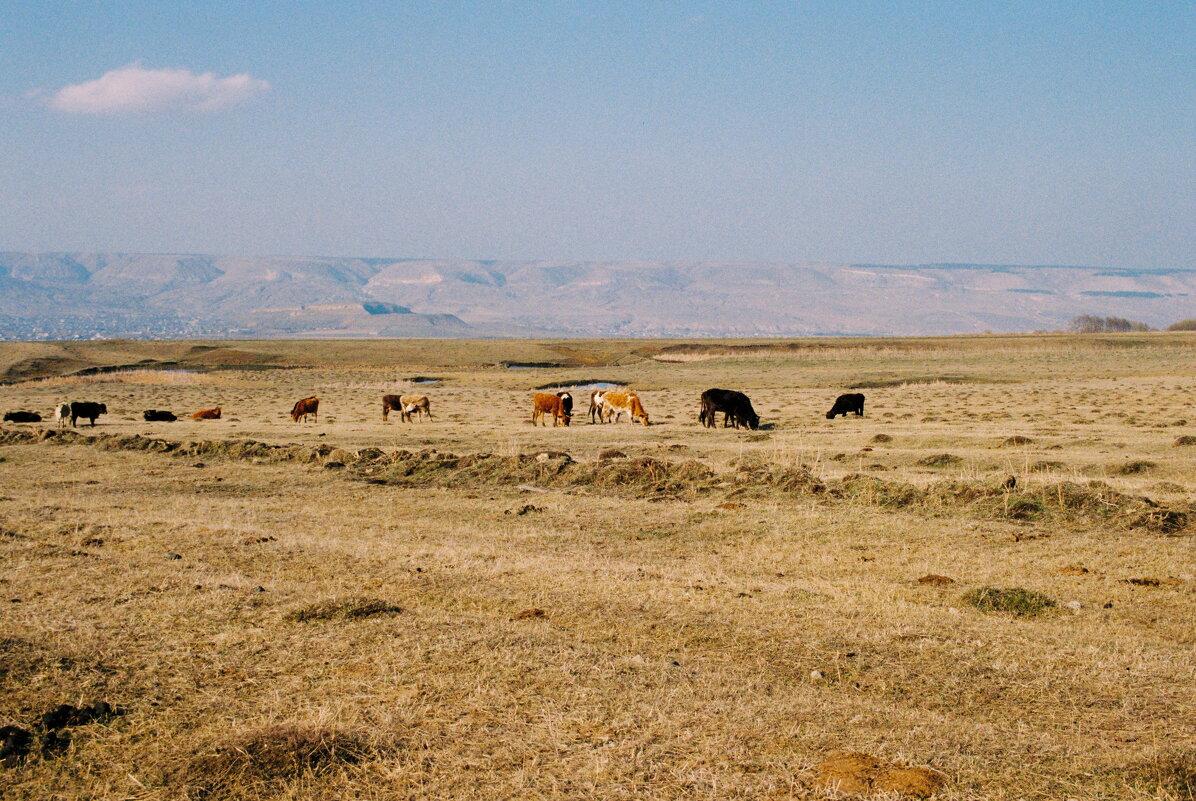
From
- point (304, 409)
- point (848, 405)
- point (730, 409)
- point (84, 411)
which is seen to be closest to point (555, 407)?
point (730, 409)

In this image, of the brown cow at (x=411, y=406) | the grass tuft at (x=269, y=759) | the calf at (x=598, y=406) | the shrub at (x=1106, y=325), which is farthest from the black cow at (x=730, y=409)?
Answer: the shrub at (x=1106, y=325)

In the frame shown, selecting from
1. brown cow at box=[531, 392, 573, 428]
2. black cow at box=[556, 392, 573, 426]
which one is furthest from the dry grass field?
black cow at box=[556, 392, 573, 426]

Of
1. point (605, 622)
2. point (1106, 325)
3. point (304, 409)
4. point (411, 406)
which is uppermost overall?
point (1106, 325)

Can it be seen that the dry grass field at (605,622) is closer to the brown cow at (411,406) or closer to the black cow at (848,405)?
the black cow at (848,405)

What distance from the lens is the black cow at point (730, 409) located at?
33.0 metres

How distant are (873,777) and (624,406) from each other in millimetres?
30175

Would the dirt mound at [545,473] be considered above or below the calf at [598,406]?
below

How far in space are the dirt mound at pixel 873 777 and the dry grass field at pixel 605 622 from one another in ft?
0.06

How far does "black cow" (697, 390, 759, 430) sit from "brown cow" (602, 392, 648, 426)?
91.4 inches

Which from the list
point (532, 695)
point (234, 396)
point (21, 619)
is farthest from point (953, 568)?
point (234, 396)

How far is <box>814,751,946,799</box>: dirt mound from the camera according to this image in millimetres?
5727

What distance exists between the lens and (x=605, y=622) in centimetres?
963

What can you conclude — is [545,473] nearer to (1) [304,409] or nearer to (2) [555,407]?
(2) [555,407]

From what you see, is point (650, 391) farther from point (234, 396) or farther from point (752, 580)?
point (752, 580)
